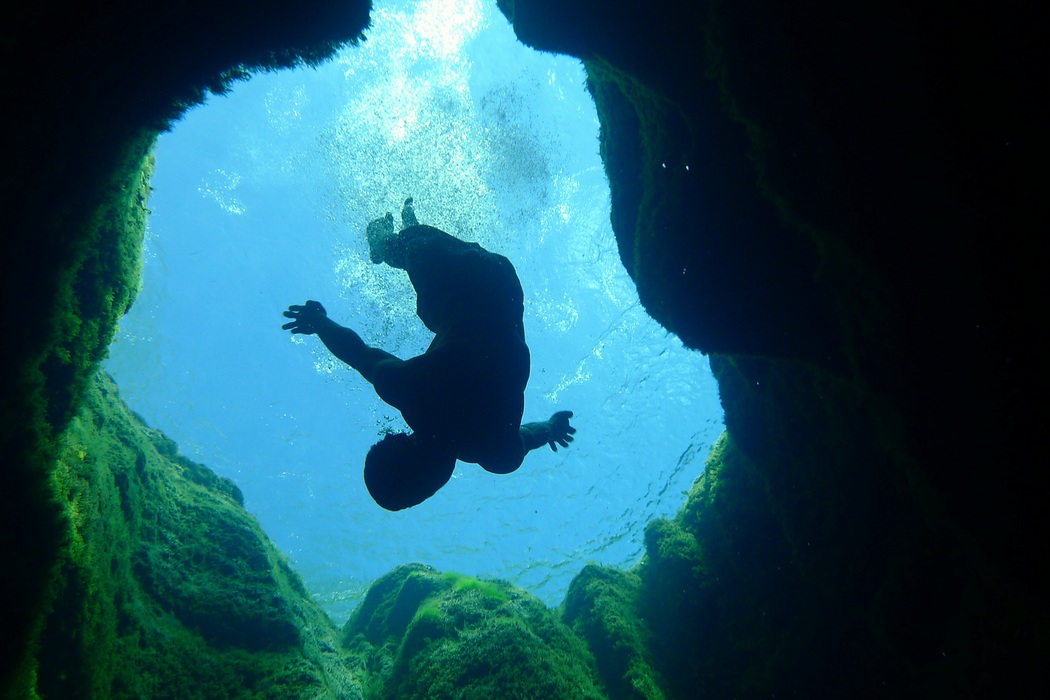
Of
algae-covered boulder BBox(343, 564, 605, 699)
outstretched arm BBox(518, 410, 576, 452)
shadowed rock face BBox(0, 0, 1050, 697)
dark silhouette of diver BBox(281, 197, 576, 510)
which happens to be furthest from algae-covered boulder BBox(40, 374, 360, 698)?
outstretched arm BBox(518, 410, 576, 452)

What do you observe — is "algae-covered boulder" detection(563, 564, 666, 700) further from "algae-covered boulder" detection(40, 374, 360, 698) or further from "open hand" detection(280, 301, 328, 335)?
"open hand" detection(280, 301, 328, 335)

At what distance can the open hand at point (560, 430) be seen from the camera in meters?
6.58

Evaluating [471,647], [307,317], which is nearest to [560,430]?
[307,317]

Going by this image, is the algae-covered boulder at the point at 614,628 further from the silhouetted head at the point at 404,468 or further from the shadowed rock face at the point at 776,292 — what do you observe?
the silhouetted head at the point at 404,468

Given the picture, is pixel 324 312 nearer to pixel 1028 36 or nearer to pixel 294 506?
pixel 1028 36

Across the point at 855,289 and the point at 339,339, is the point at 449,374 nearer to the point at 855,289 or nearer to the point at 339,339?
the point at 339,339

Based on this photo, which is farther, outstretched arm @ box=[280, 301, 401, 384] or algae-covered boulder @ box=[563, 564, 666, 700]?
algae-covered boulder @ box=[563, 564, 666, 700]

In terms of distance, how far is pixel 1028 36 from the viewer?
8.38 feet

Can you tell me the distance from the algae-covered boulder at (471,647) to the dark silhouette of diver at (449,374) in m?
4.48

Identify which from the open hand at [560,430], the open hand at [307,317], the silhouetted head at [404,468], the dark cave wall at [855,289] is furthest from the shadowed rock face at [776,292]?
the silhouetted head at [404,468]

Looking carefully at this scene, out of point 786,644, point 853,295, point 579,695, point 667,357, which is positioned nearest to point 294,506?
point 667,357

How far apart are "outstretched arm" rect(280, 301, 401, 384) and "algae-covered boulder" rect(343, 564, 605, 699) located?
582cm

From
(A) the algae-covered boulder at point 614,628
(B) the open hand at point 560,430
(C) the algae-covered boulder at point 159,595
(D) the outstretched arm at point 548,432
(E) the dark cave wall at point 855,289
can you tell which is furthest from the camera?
(A) the algae-covered boulder at point 614,628

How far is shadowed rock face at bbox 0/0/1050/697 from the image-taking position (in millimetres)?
3078
